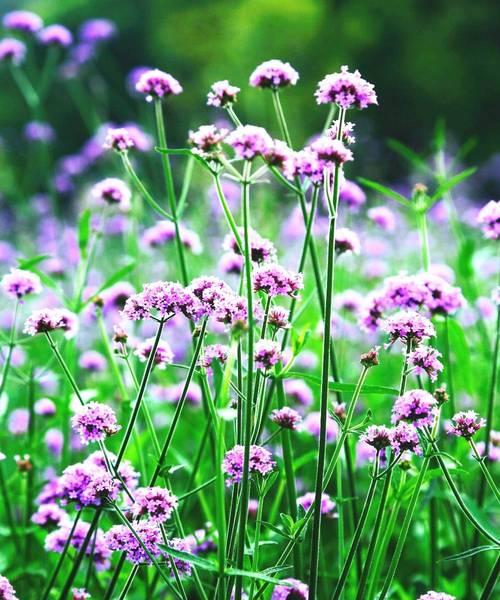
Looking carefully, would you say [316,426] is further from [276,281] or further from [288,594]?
[276,281]

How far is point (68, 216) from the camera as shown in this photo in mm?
13070

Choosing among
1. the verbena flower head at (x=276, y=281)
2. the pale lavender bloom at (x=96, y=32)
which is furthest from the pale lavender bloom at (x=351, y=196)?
the pale lavender bloom at (x=96, y=32)

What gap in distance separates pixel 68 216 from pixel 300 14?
500cm

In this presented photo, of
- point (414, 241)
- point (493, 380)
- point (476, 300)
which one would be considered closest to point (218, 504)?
point (493, 380)

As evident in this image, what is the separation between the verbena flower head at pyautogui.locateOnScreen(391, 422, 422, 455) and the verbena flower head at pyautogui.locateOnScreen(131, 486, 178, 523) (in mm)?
392

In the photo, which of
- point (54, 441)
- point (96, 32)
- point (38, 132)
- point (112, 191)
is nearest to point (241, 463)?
point (112, 191)

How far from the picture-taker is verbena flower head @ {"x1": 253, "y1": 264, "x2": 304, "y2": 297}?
1.43 metres

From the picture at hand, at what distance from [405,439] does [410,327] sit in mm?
224

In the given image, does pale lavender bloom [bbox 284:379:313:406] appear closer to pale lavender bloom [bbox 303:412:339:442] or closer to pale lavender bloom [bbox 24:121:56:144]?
pale lavender bloom [bbox 303:412:339:442]

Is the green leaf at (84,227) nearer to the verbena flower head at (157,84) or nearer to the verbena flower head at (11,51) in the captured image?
the verbena flower head at (157,84)

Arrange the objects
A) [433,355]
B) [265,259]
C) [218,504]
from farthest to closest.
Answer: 1. [265,259]
2. [433,355]
3. [218,504]

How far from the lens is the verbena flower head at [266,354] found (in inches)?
53.7

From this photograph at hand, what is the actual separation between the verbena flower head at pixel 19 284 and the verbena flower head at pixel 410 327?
0.91 m

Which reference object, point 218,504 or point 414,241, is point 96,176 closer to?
point 414,241
